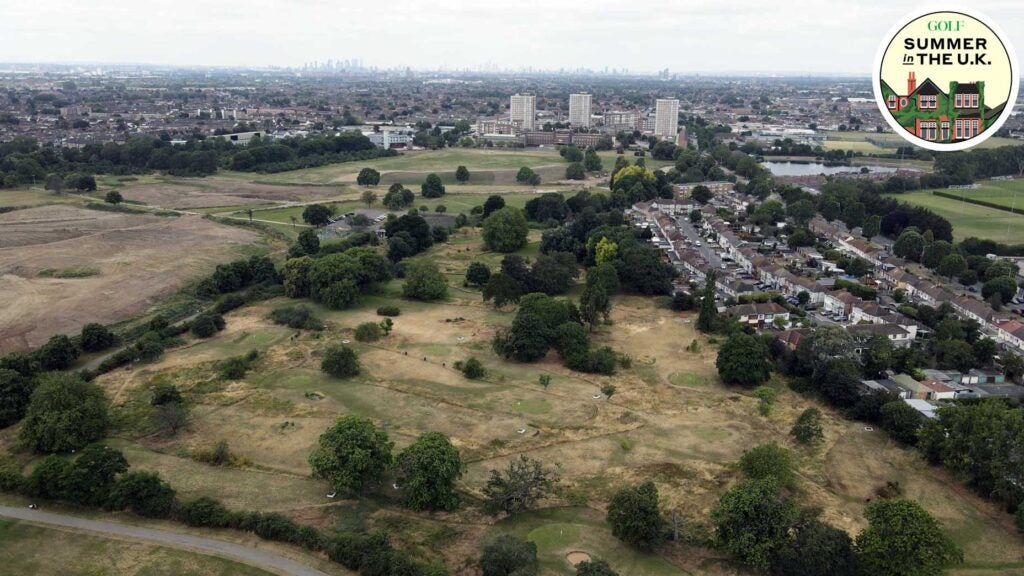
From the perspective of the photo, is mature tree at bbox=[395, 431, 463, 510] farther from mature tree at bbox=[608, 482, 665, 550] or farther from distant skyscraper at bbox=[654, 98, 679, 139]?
distant skyscraper at bbox=[654, 98, 679, 139]

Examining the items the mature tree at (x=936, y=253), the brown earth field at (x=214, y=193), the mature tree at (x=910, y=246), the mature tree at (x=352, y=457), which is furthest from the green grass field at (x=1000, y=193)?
the mature tree at (x=352, y=457)

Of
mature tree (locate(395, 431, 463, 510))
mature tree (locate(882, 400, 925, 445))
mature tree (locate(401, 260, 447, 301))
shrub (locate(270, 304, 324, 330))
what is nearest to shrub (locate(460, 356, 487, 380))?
mature tree (locate(395, 431, 463, 510))

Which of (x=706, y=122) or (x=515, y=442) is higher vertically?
(x=706, y=122)

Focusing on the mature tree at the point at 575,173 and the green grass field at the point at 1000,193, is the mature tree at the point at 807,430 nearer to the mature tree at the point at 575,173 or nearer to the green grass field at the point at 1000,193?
the green grass field at the point at 1000,193

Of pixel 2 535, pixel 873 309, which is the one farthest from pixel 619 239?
pixel 2 535

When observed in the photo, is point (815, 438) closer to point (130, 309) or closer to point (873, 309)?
point (873, 309)

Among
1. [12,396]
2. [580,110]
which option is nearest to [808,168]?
[580,110]
